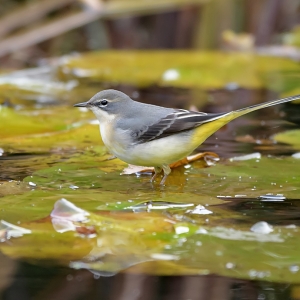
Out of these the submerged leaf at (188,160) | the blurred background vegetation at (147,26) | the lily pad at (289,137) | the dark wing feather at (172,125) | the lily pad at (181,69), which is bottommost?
the submerged leaf at (188,160)

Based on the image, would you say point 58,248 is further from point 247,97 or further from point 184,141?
point 247,97

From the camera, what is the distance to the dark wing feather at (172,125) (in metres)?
5.24

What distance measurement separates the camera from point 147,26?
39.5 feet

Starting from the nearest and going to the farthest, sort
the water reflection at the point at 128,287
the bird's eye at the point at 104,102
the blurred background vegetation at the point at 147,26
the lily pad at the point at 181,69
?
the water reflection at the point at 128,287 → the bird's eye at the point at 104,102 → the lily pad at the point at 181,69 → the blurred background vegetation at the point at 147,26

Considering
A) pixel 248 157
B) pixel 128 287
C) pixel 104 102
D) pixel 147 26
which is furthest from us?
pixel 147 26

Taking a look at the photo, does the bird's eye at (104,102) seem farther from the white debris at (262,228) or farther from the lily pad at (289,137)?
the white debris at (262,228)

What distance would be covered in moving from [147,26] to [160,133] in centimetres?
703

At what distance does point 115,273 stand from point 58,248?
442 mm

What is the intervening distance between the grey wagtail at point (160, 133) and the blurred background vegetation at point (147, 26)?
4.47 meters

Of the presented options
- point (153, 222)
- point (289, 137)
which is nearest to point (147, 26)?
point (289, 137)

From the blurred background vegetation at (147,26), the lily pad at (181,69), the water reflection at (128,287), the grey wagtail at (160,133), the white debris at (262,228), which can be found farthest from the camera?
the blurred background vegetation at (147,26)

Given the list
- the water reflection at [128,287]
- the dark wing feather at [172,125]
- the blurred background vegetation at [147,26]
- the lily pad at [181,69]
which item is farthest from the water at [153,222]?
the blurred background vegetation at [147,26]

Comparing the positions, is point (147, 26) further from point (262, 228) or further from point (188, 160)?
point (262, 228)

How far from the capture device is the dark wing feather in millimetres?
5242
